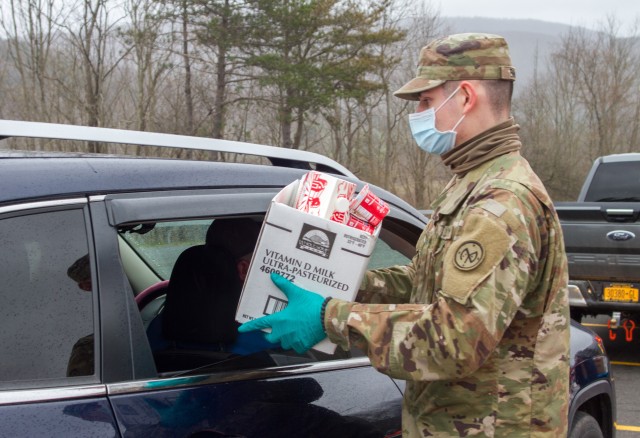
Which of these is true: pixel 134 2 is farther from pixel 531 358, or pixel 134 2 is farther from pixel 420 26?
pixel 531 358

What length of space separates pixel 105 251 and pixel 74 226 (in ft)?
0.32

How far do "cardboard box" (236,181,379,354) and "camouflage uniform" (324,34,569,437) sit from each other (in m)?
0.09

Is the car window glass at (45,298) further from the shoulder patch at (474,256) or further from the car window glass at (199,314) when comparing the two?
the shoulder patch at (474,256)

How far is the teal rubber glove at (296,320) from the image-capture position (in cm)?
187

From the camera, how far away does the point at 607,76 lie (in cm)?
3556

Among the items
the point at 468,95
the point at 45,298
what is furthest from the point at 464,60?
the point at 45,298

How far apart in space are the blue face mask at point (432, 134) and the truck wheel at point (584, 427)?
157cm

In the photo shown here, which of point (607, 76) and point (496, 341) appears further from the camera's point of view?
point (607, 76)

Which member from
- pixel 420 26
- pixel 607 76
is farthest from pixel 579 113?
pixel 420 26

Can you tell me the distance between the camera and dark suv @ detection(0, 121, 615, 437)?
1657 mm

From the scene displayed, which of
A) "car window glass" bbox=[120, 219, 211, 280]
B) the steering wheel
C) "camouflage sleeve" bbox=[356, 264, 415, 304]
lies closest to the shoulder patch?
"camouflage sleeve" bbox=[356, 264, 415, 304]

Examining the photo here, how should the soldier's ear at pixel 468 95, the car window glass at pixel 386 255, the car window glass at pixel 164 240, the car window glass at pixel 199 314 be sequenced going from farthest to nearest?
the car window glass at pixel 386 255 < the car window glass at pixel 164 240 < the car window glass at pixel 199 314 < the soldier's ear at pixel 468 95

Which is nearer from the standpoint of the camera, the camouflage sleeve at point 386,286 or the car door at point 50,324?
the car door at point 50,324

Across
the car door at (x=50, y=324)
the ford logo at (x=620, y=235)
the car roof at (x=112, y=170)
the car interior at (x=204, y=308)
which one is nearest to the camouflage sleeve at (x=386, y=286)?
the car interior at (x=204, y=308)
